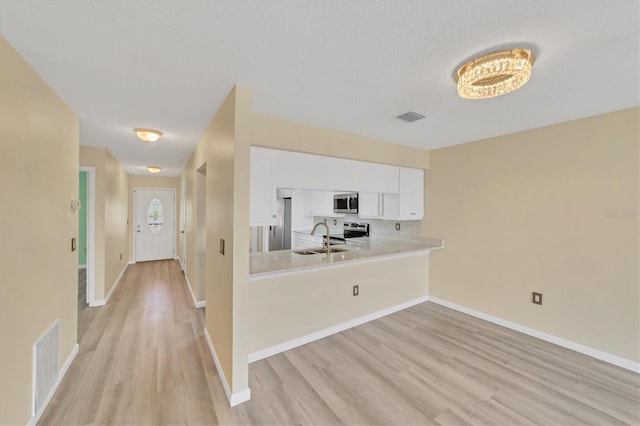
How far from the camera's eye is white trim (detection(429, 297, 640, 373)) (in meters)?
2.37

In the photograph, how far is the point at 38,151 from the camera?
176 cm

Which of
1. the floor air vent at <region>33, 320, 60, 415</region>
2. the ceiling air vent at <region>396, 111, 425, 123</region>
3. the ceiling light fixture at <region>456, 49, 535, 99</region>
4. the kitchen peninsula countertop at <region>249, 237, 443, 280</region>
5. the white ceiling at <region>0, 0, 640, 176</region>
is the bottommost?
the floor air vent at <region>33, 320, 60, 415</region>

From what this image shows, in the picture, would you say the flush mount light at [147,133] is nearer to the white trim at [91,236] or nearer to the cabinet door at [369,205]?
the white trim at [91,236]

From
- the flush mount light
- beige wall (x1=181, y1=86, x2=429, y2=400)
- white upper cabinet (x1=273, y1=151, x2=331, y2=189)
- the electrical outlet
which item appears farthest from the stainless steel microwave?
the flush mount light

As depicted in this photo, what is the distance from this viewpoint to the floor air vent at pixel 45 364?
67.3 inches

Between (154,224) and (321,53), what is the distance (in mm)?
7075

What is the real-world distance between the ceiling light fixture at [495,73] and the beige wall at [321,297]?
2.12 m

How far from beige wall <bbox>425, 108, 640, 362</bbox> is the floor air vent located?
431cm

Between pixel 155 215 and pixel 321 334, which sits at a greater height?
pixel 155 215

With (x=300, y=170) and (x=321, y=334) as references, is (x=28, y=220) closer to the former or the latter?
(x=300, y=170)

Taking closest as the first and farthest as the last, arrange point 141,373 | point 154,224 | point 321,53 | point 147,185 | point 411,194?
1. point 321,53
2. point 141,373
3. point 411,194
4. point 147,185
5. point 154,224

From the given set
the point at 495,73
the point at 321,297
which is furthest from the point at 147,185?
the point at 495,73

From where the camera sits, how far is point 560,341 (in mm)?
2752

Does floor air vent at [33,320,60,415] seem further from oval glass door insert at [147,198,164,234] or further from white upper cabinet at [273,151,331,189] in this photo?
oval glass door insert at [147,198,164,234]
